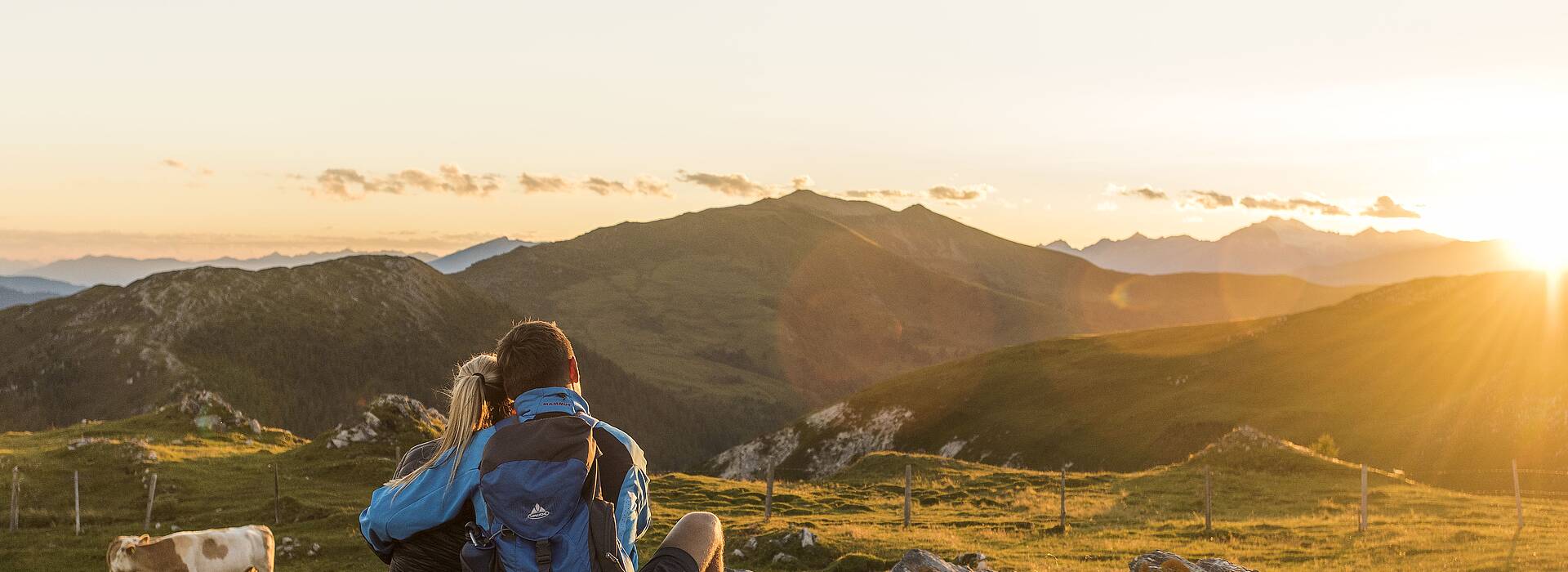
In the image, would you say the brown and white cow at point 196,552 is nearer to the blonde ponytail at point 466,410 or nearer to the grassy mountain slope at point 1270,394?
the blonde ponytail at point 466,410

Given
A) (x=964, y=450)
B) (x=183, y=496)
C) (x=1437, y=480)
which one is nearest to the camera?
(x=183, y=496)

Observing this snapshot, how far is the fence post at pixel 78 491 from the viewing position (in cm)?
3647

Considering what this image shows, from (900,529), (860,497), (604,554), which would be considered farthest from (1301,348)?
(604,554)

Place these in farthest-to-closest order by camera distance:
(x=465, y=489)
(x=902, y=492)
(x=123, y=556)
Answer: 1. (x=902, y=492)
2. (x=123, y=556)
3. (x=465, y=489)

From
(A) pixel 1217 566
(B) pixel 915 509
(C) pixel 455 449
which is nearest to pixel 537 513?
(C) pixel 455 449

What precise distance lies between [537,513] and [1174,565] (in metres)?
15.0

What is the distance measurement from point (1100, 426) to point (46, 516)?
83610 millimetres

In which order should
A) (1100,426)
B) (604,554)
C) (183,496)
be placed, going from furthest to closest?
1. (1100,426)
2. (183,496)
3. (604,554)

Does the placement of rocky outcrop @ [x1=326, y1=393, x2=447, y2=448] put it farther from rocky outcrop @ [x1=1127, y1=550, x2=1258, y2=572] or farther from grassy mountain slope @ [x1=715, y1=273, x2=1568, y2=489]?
grassy mountain slope @ [x1=715, y1=273, x2=1568, y2=489]

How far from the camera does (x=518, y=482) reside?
599 cm

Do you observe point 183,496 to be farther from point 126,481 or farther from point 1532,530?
point 1532,530

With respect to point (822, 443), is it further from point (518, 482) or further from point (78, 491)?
point (518, 482)

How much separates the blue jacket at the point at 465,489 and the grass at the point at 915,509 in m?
20.1

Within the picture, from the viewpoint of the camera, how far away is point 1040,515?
41.2 meters
